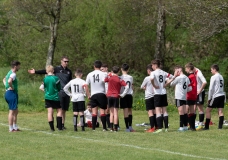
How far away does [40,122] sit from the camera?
69.7ft

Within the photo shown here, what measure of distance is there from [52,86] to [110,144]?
12.5ft

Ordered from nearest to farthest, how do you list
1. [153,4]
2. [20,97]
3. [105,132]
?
[105,132], [20,97], [153,4]

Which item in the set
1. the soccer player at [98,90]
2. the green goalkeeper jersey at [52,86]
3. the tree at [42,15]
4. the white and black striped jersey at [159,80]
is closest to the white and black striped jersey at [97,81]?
the soccer player at [98,90]

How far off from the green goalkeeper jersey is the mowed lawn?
96 centimetres

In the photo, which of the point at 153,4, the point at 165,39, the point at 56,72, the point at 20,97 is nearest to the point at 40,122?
the point at 56,72

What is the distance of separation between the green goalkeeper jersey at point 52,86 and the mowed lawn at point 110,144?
96 centimetres

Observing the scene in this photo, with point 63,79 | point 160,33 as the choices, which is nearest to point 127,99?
point 63,79

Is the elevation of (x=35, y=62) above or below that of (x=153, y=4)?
below

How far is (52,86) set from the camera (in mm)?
17734

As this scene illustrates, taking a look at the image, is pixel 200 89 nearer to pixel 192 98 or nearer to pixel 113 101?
pixel 192 98

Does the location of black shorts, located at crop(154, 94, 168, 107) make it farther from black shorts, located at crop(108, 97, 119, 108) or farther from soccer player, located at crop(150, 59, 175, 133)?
black shorts, located at crop(108, 97, 119, 108)

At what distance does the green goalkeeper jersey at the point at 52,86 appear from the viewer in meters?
17.7

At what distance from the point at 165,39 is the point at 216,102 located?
18806mm

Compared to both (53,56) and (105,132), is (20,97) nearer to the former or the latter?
(53,56)
